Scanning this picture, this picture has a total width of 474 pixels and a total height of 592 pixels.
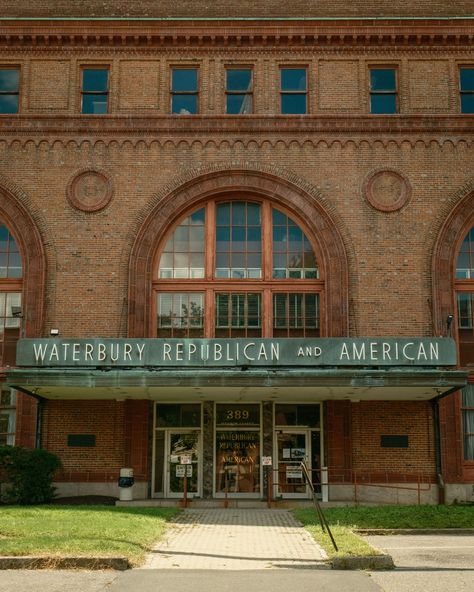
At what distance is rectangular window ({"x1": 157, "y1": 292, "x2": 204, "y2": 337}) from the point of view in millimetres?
28547

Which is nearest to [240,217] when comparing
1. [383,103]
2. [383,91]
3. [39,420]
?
[383,103]

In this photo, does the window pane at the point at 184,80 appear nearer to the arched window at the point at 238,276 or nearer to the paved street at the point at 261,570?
the arched window at the point at 238,276

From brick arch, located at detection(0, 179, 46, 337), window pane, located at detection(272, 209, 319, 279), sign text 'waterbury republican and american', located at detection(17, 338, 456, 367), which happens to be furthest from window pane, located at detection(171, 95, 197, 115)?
sign text 'waterbury republican and american', located at detection(17, 338, 456, 367)

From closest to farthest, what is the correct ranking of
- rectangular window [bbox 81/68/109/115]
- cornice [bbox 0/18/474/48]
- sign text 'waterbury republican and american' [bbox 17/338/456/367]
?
sign text 'waterbury republican and american' [bbox 17/338/456/367] < cornice [bbox 0/18/474/48] < rectangular window [bbox 81/68/109/115]

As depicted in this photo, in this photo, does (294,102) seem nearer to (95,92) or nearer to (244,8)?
(244,8)

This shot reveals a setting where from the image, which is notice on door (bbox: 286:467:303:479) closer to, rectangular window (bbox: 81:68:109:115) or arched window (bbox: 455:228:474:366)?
arched window (bbox: 455:228:474:366)

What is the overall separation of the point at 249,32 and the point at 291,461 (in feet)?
49.1

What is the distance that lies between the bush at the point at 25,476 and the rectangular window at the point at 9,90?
39.9 ft

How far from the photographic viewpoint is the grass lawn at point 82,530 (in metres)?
14.2

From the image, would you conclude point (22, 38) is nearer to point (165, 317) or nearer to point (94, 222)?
point (94, 222)

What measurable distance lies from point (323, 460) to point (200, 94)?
1339 centimetres

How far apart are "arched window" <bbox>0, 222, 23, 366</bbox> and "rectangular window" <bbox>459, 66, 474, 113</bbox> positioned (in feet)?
54.2

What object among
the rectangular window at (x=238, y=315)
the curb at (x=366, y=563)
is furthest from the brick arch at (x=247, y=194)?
the curb at (x=366, y=563)

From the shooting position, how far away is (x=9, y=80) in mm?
30203
